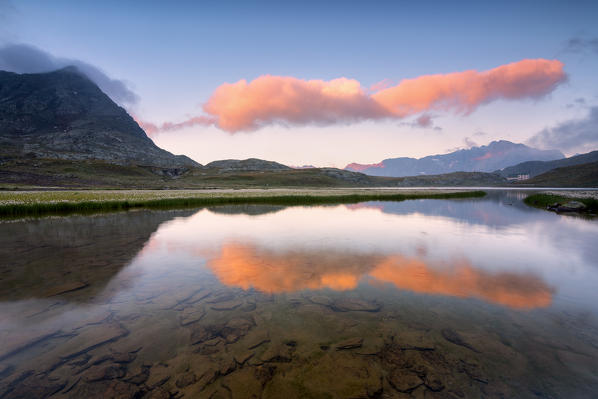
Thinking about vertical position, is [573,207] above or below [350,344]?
below

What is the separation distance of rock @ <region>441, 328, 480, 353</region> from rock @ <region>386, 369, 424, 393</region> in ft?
6.09

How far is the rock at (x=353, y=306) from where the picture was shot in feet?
26.7

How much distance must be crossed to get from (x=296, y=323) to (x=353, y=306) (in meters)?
2.10

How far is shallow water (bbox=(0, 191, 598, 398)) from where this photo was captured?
507 centimetres

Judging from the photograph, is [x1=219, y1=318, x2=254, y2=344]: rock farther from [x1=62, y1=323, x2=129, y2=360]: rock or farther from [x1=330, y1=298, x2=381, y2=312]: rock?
[x1=330, y1=298, x2=381, y2=312]: rock

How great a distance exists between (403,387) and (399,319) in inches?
106

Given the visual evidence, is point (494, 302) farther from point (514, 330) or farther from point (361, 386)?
point (361, 386)

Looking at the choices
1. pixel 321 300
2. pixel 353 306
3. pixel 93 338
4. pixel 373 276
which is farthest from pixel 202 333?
pixel 373 276

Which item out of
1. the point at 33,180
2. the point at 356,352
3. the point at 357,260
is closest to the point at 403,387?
the point at 356,352

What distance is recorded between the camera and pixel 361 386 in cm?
500

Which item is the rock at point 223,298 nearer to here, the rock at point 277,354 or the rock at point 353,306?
the rock at point 277,354

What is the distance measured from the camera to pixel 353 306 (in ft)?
27.5

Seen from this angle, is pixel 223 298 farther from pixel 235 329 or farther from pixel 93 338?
pixel 93 338

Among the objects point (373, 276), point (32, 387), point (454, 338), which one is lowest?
point (373, 276)
